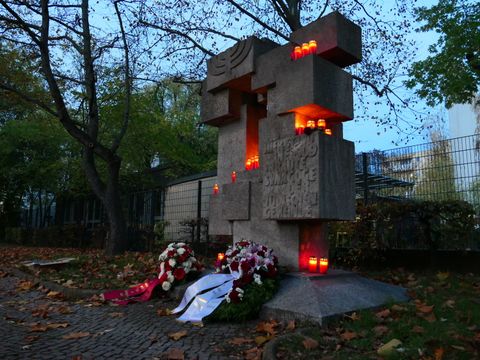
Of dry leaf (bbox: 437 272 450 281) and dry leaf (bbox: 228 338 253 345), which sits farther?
dry leaf (bbox: 437 272 450 281)

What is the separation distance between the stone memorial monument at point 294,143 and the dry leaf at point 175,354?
92.5 inches

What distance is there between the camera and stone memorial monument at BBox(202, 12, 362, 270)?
527cm

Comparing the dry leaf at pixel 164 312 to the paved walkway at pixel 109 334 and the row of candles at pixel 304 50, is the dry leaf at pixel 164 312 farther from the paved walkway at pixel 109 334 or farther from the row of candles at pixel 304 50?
the row of candles at pixel 304 50

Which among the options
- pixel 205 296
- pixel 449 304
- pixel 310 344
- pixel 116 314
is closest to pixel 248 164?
pixel 205 296

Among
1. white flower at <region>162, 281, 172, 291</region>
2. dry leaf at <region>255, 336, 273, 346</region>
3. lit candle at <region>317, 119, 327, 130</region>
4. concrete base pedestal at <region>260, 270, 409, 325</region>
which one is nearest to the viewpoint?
dry leaf at <region>255, 336, 273, 346</region>

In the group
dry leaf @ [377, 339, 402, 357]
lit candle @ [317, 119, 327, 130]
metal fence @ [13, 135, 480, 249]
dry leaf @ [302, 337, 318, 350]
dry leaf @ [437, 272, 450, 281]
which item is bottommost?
dry leaf @ [302, 337, 318, 350]

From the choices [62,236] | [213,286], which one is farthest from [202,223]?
[62,236]

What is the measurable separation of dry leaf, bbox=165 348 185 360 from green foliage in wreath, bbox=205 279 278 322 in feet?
3.35

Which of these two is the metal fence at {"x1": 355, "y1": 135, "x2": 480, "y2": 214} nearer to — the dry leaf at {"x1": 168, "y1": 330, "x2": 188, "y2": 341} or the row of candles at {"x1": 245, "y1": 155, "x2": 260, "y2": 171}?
the row of candles at {"x1": 245, "y1": 155, "x2": 260, "y2": 171}

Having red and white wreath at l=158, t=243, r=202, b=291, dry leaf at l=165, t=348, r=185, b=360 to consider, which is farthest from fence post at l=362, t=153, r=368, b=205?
dry leaf at l=165, t=348, r=185, b=360

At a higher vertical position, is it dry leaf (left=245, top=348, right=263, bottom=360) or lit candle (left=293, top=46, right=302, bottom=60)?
lit candle (left=293, top=46, right=302, bottom=60)

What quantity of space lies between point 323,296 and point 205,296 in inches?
56.5

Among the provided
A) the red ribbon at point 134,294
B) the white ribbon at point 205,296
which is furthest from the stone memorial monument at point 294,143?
the red ribbon at point 134,294

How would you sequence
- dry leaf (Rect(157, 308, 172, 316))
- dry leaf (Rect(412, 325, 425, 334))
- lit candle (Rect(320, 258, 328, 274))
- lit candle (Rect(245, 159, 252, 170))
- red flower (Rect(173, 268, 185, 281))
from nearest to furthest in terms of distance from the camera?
1. dry leaf (Rect(412, 325, 425, 334))
2. dry leaf (Rect(157, 308, 172, 316))
3. lit candle (Rect(320, 258, 328, 274))
4. red flower (Rect(173, 268, 185, 281))
5. lit candle (Rect(245, 159, 252, 170))
